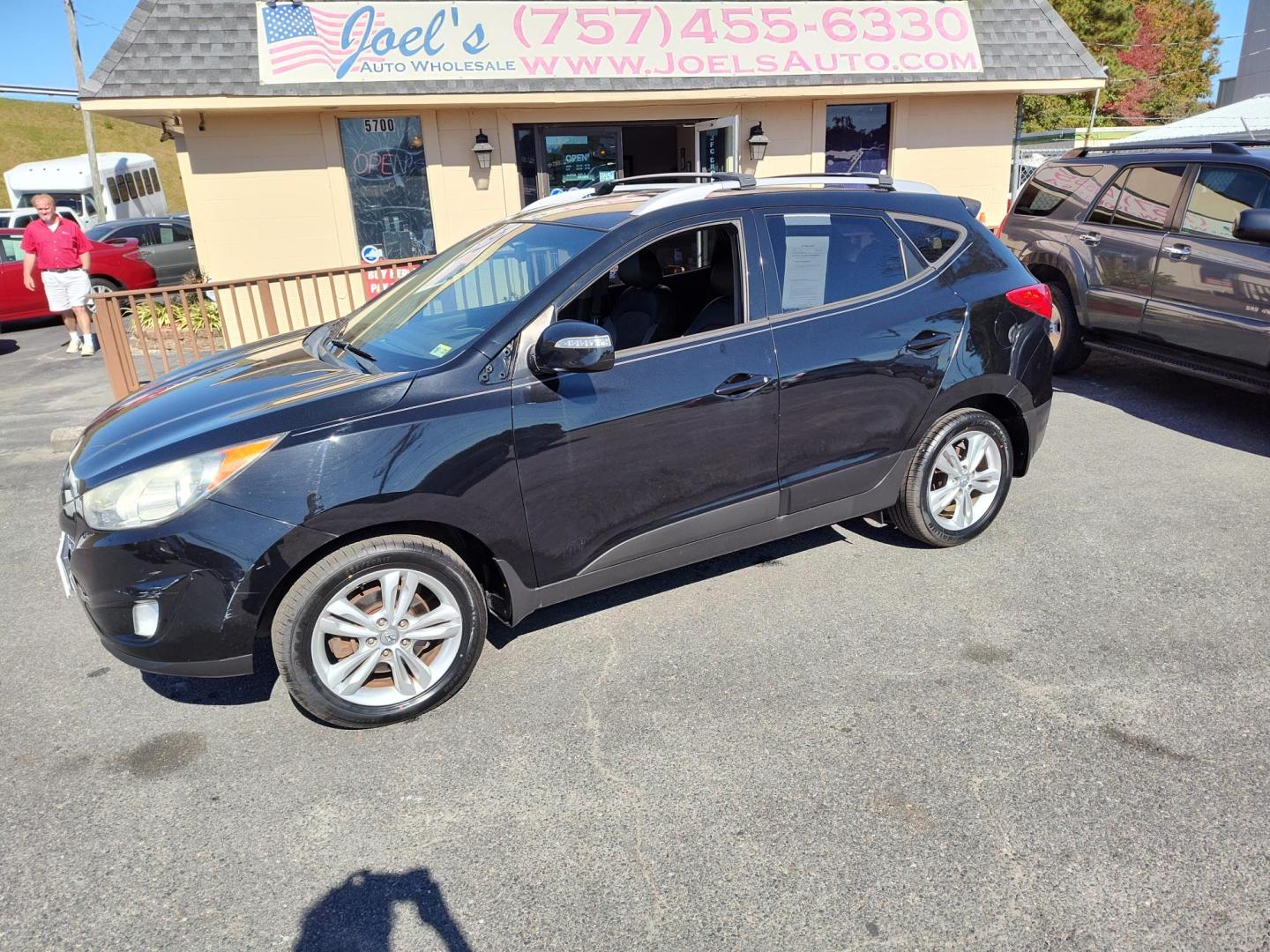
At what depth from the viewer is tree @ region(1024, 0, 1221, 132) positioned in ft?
127

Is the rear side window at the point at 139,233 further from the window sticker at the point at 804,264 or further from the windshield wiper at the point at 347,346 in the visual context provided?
the window sticker at the point at 804,264

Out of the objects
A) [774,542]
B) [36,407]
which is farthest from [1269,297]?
[36,407]

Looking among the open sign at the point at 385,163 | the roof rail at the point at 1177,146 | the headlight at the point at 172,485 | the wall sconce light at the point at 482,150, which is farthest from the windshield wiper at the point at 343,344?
the open sign at the point at 385,163

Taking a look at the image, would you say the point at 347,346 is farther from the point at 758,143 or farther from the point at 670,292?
the point at 758,143

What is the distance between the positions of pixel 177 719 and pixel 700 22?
1015 centimetres

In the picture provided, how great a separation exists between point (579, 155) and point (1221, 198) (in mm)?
7568

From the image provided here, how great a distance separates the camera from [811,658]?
3613 millimetres

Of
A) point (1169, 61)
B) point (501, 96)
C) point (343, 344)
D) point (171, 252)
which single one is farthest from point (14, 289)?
point (1169, 61)

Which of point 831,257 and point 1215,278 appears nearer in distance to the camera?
point 831,257

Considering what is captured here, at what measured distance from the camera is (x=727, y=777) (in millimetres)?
2914

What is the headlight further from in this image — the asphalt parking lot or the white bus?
the white bus

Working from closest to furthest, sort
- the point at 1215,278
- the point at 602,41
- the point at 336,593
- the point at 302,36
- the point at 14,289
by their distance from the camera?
1. the point at 336,593
2. the point at 1215,278
3. the point at 302,36
4. the point at 602,41
5. the point at 14,289

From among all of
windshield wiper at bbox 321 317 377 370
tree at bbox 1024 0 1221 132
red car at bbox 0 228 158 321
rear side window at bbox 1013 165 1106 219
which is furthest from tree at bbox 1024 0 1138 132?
windshield wiper at bbox 321 317 377 370

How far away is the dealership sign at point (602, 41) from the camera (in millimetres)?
9805
